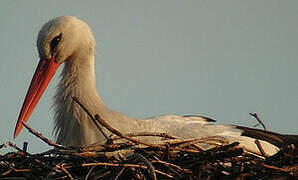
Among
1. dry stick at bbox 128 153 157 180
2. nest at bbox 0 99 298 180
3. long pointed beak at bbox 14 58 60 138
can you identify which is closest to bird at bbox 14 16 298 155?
long pointed beak at bbox 14 58 60 138

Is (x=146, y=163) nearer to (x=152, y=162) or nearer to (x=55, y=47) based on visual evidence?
(x=152, y=162)

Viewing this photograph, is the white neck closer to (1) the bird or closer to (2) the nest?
(1) the bird

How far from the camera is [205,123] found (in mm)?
4430

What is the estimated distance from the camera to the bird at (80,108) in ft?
13.5

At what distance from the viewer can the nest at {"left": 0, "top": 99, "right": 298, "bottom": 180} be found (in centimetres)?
262

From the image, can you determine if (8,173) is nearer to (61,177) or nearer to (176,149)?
(61,177)

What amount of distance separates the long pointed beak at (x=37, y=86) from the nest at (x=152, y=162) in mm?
1288

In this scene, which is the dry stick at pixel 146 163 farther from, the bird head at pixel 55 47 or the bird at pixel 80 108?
the bird head at pixel 55 47

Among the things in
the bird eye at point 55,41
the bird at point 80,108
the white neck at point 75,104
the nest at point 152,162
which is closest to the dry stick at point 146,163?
the nest at point 152,162

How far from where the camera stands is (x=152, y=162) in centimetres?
283

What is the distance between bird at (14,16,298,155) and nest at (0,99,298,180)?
98 centimetres

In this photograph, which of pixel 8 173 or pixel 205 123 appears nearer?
pixel 8 173

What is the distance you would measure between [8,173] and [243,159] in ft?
4.51

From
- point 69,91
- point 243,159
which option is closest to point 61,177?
point 243,159
